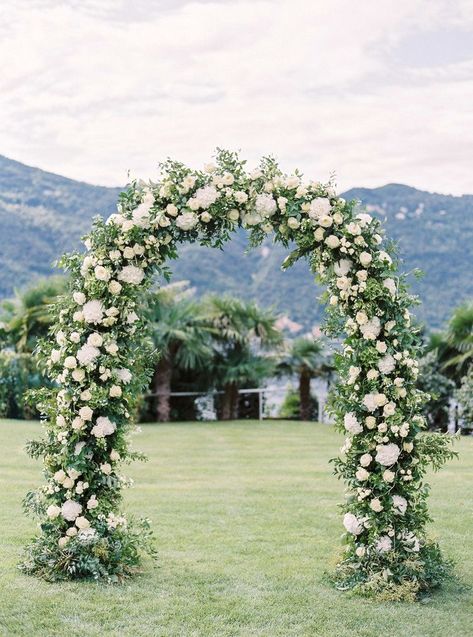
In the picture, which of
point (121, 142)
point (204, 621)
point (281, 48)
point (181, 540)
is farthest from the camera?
point (121, 142)

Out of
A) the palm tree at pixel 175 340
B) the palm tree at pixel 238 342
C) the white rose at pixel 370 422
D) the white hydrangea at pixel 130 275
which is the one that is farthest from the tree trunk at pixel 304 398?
the white hydrangea at pixel 130 275

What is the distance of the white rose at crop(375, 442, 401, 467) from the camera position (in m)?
5.95

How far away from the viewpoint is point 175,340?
55.3 feet

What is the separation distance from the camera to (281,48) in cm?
1473

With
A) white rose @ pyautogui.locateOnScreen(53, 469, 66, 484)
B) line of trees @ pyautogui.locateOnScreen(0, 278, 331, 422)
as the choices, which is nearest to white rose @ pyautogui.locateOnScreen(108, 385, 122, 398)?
white rose @ pyautogui.locateOnScreen(53, 469, 66, 484)

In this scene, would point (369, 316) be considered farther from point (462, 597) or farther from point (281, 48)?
point (281, 48)

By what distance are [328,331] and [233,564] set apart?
6.22 feet

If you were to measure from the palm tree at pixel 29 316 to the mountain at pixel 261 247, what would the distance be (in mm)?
26354

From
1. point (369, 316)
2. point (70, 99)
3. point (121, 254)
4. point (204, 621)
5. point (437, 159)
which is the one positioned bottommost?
point (204, 621)

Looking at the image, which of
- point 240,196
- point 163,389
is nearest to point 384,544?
point 240,196

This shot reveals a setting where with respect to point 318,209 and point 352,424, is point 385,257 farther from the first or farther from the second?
point 352,424

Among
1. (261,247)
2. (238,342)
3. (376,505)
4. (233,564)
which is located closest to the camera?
(376,505)

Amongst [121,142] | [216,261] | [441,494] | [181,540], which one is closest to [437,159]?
[121,142]

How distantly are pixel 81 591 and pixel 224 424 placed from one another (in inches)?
432
